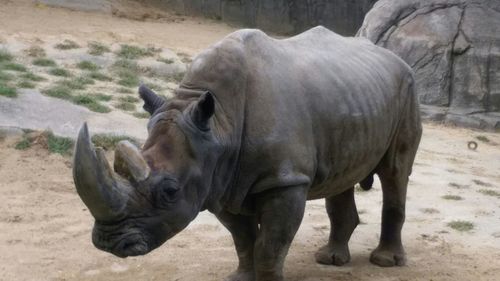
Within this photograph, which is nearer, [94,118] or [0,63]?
[94,118]

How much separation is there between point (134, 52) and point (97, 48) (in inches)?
23.8

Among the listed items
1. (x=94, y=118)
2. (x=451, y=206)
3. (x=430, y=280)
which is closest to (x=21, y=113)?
(x=94, y=118)

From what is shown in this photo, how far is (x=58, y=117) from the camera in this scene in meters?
9.81

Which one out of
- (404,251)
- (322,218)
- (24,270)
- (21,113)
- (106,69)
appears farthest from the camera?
(106,69)

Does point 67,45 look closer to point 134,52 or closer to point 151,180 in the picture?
point 134,52

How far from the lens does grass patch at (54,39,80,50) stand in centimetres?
1321

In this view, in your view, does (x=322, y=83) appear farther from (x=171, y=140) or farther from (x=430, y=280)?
(x=430, y=280)

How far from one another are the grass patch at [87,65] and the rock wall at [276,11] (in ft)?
21.5

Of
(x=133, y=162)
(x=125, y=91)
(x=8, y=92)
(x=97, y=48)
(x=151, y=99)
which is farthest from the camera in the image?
(x=97, y=48)

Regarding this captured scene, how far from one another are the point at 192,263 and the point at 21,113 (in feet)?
14.3

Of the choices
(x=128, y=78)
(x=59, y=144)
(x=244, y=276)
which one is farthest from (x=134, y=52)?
(x=244, y=276)

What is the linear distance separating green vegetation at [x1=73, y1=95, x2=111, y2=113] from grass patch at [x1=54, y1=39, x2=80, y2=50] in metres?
2.73

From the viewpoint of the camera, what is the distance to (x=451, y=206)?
328 inches

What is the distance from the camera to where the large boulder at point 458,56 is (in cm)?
1348
